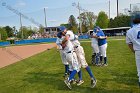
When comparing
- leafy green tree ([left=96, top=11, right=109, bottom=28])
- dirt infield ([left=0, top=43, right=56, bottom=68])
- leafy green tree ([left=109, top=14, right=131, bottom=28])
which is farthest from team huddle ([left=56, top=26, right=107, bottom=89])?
leafy green tree ([left=96, top=11, right=109, bottom=28])

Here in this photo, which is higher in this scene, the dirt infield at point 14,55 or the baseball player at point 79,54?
the baseball player at point 79,54

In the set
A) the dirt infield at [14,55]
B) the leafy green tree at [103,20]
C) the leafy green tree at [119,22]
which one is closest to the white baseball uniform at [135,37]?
the dirt infield at [14,55]

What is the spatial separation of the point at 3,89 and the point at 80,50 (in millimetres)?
3104

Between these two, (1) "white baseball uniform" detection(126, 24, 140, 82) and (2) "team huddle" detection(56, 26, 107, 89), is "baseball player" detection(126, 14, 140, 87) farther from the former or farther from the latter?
(2) "team huddle" detection(56, 26, 107, 89)

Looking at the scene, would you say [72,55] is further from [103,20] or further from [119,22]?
[103,20]

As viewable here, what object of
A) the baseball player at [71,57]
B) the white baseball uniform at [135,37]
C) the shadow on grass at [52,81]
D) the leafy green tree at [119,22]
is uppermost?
the leafy green tree at [119,22]

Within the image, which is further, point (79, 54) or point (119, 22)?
point (119, 22)

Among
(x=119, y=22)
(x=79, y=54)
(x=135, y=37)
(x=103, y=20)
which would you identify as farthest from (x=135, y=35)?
(x=103, y=20)

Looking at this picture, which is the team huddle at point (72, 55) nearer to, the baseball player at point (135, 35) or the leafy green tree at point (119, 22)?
the baseball player at point (135, 35)

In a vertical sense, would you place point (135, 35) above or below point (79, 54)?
above

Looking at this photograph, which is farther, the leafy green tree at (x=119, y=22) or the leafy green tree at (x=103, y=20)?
the leafy green tree at (x=103, y=20)

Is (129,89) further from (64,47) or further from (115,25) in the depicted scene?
(115,25)

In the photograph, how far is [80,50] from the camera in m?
8.67

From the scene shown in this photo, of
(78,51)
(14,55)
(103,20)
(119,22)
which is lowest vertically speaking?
(14,55)
